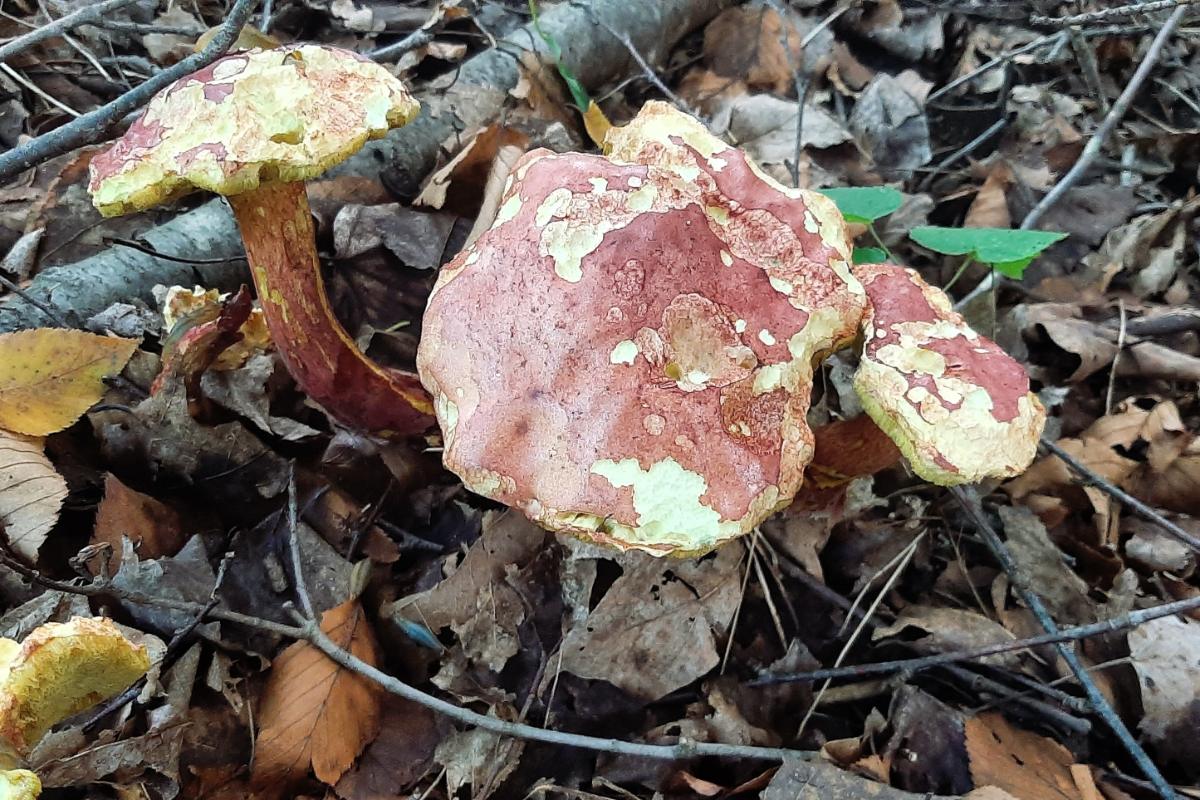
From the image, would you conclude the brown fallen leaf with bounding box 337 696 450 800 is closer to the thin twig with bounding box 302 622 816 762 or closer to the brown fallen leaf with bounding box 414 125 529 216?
the thin twig with bounding box 302 622 816 762

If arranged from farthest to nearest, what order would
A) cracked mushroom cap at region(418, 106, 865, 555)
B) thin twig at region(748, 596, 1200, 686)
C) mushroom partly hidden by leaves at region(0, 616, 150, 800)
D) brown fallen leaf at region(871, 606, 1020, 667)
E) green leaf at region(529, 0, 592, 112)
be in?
1. green leaf at region(529, 0, 592, 112)
2. brown fallen leaf at region(871, 606, 1020, 667)
3. thin twig at region(748, 596, 1200, 686)
4. cracked mushroom cap at region(418, 106, 865, 555)
5. mushroom partly hidden by leaves at region(0, 616, 150, 800)

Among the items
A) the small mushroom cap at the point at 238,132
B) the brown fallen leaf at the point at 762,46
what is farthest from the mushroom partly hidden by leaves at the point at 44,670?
the brown fallen leaf at the point at 762,46

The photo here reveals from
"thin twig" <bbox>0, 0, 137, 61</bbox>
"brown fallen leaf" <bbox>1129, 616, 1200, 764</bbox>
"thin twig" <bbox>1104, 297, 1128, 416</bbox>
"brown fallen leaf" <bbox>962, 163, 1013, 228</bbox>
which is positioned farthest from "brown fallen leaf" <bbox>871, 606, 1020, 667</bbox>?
"thin twig" <bbox>0, 0, 137, 61</bbox>

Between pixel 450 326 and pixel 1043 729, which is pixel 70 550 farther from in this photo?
pixel 1043 729

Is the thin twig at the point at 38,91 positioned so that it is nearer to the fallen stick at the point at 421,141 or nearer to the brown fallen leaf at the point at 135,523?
the fallen stick at the point at 421,141

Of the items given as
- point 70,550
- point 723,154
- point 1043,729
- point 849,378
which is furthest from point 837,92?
point 70,550

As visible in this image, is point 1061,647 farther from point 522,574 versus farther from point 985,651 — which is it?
point 522,574

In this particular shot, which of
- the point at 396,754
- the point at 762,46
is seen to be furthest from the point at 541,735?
the point at 762,46
